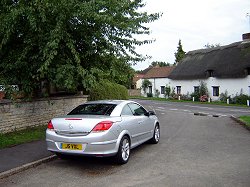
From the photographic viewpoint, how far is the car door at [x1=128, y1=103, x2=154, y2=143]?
8031 millimetres

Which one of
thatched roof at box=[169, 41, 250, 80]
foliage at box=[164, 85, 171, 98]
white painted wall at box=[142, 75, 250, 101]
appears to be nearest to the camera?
white painted wall at box=[142, 75, 250, 101]

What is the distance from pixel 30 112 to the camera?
35.9 feet

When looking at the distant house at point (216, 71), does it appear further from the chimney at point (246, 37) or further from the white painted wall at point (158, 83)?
the white painted wall at point (158, 83)

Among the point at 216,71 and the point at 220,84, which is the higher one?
the point at 216,71

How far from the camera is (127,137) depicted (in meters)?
7.17

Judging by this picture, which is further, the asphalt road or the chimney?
the chimney

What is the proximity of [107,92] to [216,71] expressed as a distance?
23.4 m

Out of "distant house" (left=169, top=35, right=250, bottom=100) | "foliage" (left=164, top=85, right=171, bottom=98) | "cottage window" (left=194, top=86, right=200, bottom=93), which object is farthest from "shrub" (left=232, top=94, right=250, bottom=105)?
"foliage" (left=164, top=85, right=171, bottom=98)

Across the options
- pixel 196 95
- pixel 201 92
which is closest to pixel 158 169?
pixel 201 92

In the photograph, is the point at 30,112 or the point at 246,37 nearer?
the point at 30,112

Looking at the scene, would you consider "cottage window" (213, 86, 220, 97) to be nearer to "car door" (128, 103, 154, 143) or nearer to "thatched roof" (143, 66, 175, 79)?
"thatched roof" (143, 66, 175, 79)

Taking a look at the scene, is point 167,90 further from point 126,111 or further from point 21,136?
point 126,111

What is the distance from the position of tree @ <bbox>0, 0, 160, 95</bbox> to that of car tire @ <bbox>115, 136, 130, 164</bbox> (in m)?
3.20

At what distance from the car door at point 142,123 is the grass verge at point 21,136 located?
3432 mm
